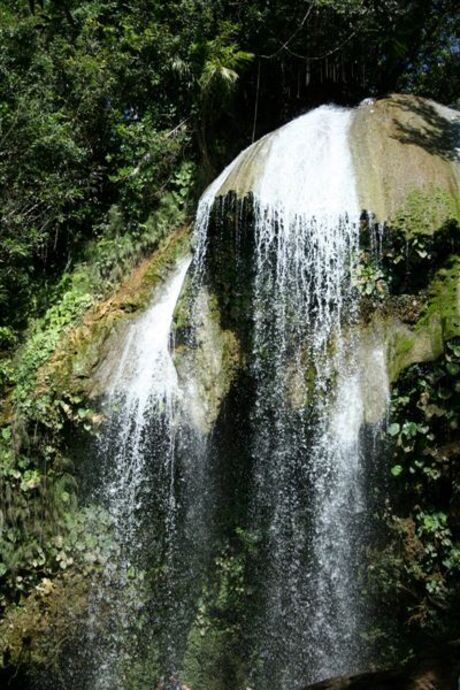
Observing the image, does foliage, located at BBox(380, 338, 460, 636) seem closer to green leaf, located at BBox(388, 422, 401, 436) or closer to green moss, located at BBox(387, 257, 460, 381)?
green leaf, located at BBox(388, 422, 401, 436)

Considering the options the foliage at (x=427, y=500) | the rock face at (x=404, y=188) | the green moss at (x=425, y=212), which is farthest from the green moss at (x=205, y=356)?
the green moss at (x=425, y=212)

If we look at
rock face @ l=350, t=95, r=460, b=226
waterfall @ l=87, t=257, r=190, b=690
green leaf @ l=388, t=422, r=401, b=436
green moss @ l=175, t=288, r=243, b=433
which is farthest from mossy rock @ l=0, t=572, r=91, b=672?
rock face @ l=350, t=95, r=460, b=226

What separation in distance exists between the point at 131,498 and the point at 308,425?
7.61 ft

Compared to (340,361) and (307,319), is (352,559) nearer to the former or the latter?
(340,361)

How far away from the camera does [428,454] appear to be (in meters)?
5.88

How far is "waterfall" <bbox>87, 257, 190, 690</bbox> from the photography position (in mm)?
7117

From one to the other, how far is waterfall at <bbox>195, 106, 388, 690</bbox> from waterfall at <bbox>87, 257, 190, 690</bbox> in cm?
114

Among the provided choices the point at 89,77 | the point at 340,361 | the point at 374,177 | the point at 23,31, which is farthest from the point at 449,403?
the point at 23,31

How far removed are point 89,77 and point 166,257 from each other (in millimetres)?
3864

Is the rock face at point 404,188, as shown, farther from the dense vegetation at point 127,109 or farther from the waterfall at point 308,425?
the dense vegetation at point 127,109

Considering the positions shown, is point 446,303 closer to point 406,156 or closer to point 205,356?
point 406,156

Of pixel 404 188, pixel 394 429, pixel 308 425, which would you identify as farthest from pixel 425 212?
pixel 308 425

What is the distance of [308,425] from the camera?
260 inches

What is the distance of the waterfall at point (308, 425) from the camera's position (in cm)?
623
